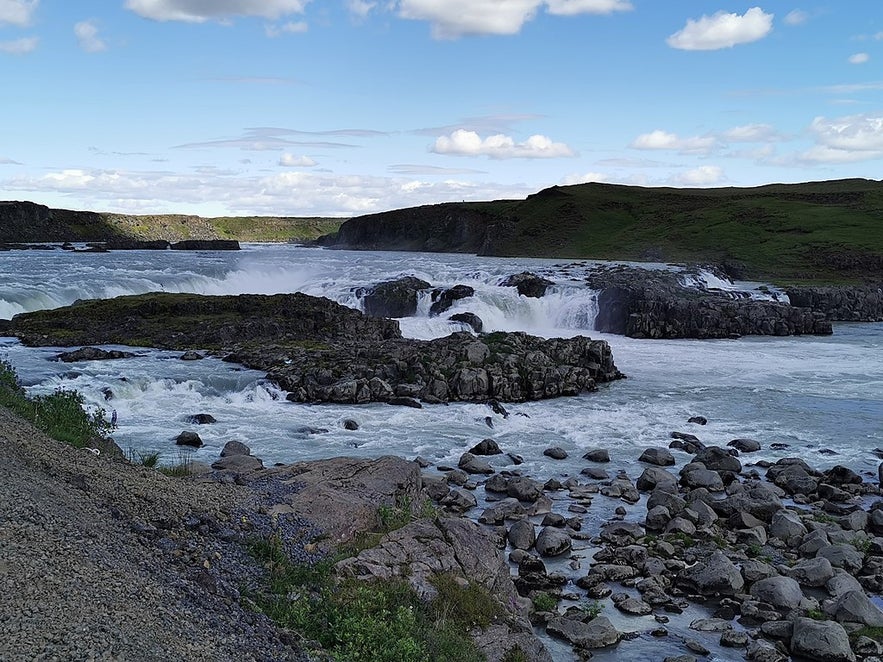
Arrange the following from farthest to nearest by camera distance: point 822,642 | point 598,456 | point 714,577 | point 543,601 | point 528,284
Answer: point 528,284, point 598,456, point 714,577, point 543,601, point 822,642

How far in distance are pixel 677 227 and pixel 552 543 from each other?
131m

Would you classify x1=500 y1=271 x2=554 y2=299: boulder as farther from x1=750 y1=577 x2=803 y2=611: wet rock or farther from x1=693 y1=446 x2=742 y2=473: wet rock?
x1=750 y1=577 x2=803 y2=611: wet rock

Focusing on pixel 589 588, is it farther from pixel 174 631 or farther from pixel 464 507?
pixel 174 631

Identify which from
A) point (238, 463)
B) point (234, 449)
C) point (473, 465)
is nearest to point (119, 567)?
point (238, 463)

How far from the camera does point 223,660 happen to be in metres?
7.73

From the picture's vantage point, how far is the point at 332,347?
132ft

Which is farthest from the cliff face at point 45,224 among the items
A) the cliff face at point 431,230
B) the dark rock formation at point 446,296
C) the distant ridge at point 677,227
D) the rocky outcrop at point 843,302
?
the rocky outcrop at point 843,302

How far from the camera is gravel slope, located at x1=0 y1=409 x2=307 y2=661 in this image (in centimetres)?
732

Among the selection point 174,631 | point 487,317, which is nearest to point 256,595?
point 174,631

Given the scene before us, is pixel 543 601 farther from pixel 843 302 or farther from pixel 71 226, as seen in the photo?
pixel 71 226

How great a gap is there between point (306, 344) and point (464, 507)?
76.1 ft

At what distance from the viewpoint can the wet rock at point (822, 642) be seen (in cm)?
1234

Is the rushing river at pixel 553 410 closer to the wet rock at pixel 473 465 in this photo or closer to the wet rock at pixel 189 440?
the wet rock at pixel 189 440

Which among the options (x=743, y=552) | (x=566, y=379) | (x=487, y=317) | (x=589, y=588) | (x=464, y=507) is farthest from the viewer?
(x=487, y=317)
